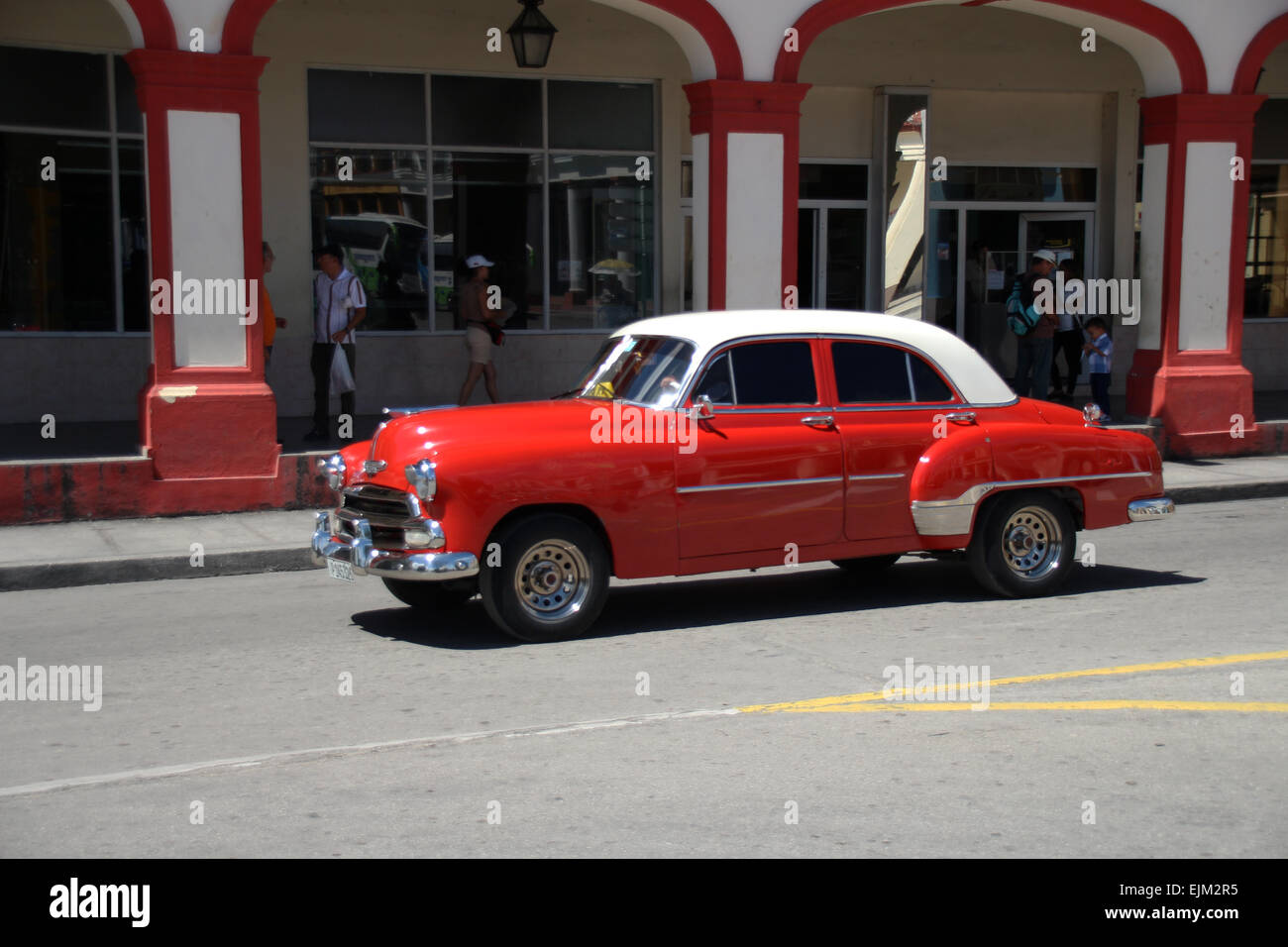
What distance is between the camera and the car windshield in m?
7.88

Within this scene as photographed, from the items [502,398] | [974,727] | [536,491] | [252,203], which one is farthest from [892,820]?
[502,398]

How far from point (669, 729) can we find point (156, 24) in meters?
8.19

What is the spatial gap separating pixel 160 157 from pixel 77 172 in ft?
13.7

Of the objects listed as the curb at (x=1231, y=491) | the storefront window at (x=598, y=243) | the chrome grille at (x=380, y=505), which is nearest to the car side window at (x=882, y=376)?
the chrome grille at (x=380, y=505)

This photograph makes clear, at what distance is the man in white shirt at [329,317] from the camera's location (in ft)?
43.6

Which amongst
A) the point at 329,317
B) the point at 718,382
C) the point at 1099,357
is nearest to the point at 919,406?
the point at 718,382

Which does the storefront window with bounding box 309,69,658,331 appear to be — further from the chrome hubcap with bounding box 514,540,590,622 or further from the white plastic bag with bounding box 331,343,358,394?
the chrome hubcap with bounding box 514,540,590,622

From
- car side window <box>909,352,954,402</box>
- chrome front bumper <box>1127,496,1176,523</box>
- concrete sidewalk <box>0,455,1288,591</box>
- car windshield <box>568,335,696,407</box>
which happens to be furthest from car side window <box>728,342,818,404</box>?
concrete sidewalk <box>0,455,1288,591</box>

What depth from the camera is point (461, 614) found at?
838cm

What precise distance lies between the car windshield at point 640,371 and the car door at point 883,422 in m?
0.95

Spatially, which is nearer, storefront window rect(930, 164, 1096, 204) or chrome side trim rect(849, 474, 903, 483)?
chrome side trim rect(849, 474, 903, 483)

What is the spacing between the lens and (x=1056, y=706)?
618cm

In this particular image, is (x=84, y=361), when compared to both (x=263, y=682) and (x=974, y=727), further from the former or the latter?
(x=974, y=727)

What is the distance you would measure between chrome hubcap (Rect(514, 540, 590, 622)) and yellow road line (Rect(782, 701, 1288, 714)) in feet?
5.65
